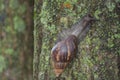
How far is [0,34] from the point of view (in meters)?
2.62

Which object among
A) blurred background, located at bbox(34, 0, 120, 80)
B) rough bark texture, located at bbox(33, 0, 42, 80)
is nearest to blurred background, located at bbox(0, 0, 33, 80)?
rough bark texture, located at bbox(33, 0, 42, 80)

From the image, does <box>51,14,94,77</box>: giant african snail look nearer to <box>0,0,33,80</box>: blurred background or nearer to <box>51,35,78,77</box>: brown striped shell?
<box>51,35,78,77</box>: brown striped shell

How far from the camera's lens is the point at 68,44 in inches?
54.6

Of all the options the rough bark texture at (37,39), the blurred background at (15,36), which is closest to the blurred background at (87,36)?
the rough bark texture at (37,39)

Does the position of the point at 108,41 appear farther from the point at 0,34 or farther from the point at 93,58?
the point at 0,34

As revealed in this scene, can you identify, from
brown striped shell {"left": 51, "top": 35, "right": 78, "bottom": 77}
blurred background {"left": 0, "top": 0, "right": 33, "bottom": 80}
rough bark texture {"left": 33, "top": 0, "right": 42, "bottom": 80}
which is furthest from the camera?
blurred background {"left": 0, "top": 0, "right": 33, "bottom": 80}

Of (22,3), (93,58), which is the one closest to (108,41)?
(93,58)

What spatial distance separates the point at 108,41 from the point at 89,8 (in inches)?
6.1

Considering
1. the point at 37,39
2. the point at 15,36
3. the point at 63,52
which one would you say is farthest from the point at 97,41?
the point at 15,36

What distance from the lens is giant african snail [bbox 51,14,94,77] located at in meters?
1.38

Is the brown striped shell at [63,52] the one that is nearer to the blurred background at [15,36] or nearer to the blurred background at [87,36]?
the blurred background at [87,36]

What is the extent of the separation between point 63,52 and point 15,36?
1317mm

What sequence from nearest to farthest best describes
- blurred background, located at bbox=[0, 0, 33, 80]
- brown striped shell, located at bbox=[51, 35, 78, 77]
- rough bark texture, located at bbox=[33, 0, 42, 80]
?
brown striped shell, located at bbox=[51, 35, 78, 77] < rough bark texture, located at bbox=[33, 0, 42, 80] < blurred background, located at bbox=[0, 0, 33, 80]

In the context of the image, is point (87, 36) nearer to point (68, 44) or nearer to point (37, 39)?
point (68, 44)
